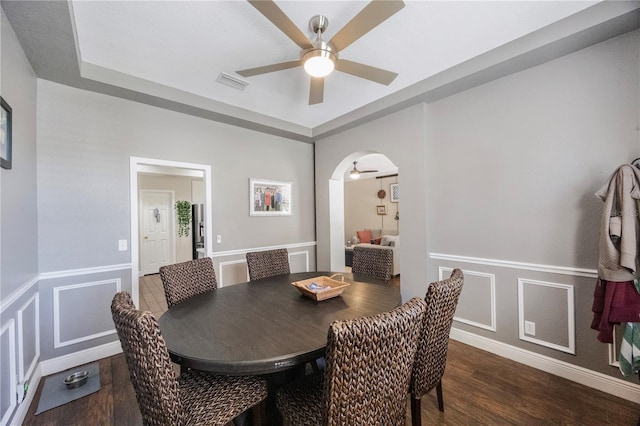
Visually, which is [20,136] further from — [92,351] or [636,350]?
[636,350]

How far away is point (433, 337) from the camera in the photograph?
56.4 inches

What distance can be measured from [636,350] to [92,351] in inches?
168

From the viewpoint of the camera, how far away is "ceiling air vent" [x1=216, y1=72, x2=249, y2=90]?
2578 millimetres

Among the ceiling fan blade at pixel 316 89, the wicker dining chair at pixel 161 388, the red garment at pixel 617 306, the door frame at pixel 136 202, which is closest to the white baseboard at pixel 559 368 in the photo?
the red garment at pixel 617 306

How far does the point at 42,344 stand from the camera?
88.1 inches

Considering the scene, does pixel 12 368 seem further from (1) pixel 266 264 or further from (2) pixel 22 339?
(1) pixel 266 264

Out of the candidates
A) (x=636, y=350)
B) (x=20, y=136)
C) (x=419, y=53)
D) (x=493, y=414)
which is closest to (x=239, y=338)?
(x=493, y=414)

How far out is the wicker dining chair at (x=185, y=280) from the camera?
1.94 meters

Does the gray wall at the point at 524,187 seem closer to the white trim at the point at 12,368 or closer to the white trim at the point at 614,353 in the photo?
the white trim at the point at 614,353

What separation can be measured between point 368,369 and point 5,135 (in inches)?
96.9

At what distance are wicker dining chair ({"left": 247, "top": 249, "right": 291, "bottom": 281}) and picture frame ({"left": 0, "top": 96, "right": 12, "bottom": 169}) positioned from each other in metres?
1.78

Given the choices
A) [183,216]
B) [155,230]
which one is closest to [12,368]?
[155,230]

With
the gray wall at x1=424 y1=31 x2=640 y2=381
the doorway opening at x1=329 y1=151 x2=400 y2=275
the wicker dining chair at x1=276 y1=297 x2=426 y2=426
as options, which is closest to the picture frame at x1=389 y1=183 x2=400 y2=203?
the doorway opening at x1=329 y1=151 x2=400 y2=275

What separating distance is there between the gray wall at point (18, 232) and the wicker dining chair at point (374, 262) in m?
2.60
